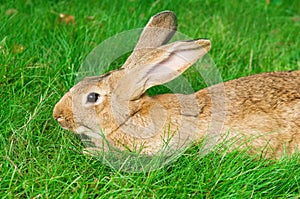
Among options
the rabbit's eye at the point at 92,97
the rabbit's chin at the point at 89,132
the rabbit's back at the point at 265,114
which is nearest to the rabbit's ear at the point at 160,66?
the rabbit's eye at the point at 92,97

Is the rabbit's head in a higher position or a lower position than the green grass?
higher

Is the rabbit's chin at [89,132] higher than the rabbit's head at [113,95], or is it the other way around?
the rabbit's head at [113,95]

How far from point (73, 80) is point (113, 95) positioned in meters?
0.62

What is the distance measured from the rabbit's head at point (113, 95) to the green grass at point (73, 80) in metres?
0.14

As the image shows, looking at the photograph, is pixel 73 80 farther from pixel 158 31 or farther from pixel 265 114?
pixel 265 114

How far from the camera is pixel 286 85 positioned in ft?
14.5

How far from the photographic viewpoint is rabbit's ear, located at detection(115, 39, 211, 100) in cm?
400

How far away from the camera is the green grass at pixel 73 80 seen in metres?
3.70

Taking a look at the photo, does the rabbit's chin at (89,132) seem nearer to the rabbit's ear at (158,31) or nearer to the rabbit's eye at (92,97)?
the rabbit's eye at (92,97)

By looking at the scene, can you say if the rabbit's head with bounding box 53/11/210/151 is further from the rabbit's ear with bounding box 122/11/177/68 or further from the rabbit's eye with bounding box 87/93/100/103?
the rabbit's ear with bounding box 122/11/177/68

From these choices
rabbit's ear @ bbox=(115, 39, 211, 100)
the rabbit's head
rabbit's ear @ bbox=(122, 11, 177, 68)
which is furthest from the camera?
rabbit's ear @ bbox=(122, 11, 177, 68)

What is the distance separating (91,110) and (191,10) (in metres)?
2.76

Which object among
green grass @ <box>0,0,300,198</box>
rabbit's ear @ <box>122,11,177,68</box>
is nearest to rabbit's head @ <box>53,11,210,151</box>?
green grass @ <box>0,0,300,198</box>

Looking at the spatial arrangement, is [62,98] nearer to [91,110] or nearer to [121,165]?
[91,110]
